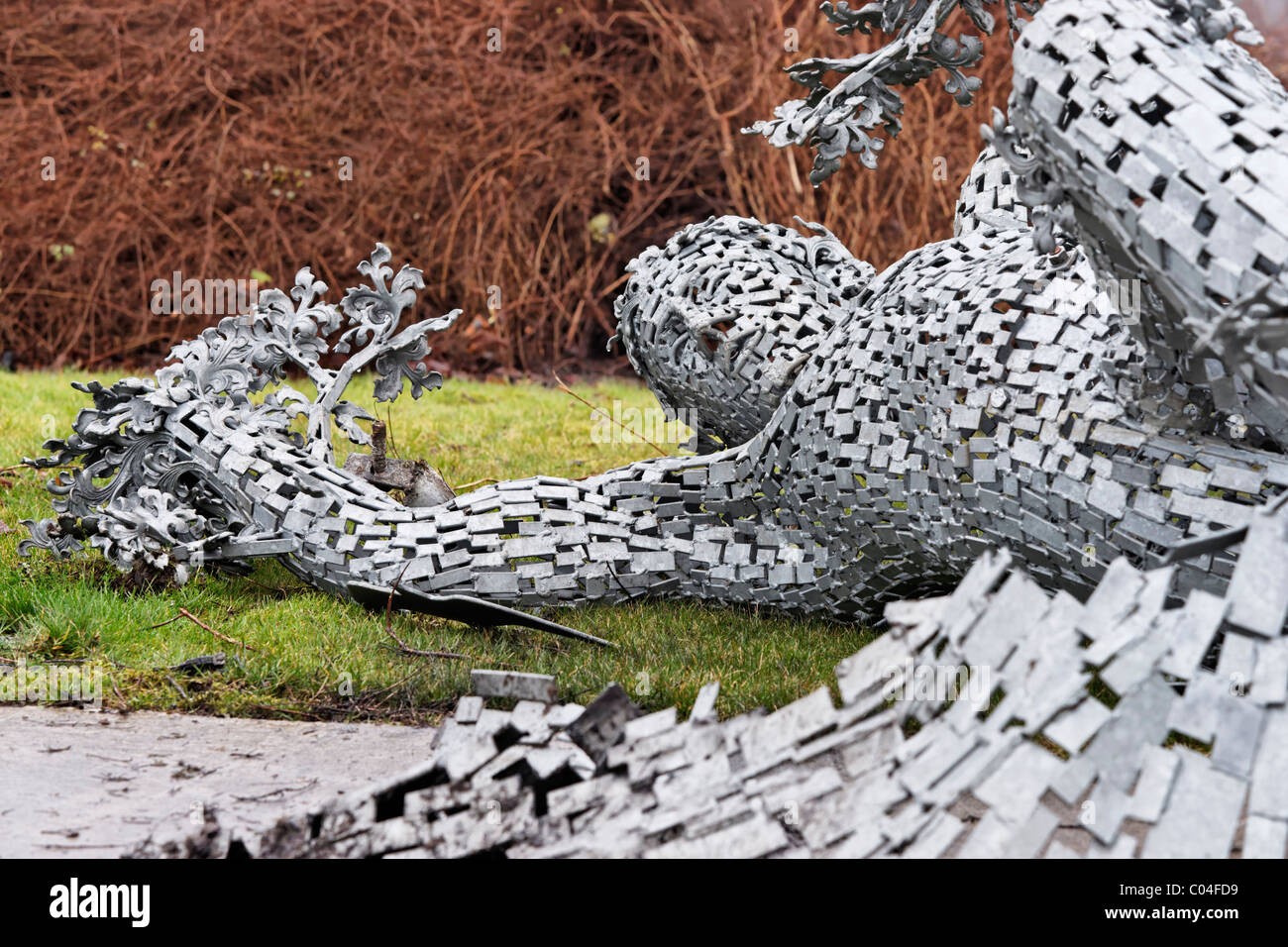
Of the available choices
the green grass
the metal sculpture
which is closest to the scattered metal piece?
the metal sculpture

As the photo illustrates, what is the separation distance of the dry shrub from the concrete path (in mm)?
5204

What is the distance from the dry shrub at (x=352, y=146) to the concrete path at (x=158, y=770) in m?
5.20

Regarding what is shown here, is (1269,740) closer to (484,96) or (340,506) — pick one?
(340,506)

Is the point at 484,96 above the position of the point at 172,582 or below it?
above

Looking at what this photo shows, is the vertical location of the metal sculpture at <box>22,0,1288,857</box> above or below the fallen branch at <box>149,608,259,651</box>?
above

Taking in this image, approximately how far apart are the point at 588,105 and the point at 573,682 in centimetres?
565

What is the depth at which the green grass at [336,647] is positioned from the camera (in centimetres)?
251

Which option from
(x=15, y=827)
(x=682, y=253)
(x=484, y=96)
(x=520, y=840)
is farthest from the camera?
(x=484, y=96)

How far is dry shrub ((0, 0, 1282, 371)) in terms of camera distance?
7402mm

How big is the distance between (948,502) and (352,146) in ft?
19.3

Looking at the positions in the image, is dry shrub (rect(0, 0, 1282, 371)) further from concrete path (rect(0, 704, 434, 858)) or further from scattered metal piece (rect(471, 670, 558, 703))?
scattered metal piece (rect(471, 670, 558, 703))
